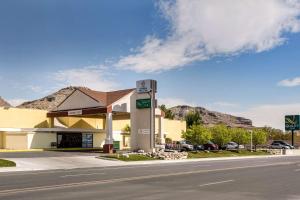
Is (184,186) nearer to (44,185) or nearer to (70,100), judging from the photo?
(44,185)

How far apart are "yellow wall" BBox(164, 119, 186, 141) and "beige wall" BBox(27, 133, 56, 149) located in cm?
2756

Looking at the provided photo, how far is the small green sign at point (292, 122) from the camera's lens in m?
80.6

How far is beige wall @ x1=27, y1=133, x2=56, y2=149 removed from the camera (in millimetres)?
53591

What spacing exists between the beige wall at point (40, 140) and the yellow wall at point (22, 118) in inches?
108

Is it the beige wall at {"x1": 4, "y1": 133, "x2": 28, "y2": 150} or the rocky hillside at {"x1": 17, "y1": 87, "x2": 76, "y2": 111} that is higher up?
the rocky hillside at {"x1": 17, "y1": 87, "x2": 76, "y2": 111}

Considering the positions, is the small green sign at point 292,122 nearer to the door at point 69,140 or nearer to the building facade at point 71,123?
the building facade at point 71,123

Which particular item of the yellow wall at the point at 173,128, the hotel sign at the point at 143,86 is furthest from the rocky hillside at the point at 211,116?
the hotel sign at the point at 143,86

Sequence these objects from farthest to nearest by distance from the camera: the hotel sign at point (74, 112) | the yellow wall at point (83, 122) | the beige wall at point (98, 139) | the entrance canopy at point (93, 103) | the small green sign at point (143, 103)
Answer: the yellow wall at point (83, 122) → the beige wall at point (98, 139) → the hotel sign at point (74, 112) → the entrance canopy at point (93, 103) → the small green sign at point (143, 103)

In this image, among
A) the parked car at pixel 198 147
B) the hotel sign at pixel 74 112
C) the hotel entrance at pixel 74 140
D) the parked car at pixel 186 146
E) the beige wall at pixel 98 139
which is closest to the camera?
the hotel sign at pixel 74 112

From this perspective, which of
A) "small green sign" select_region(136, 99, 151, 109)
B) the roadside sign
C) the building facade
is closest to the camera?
the roadside sign

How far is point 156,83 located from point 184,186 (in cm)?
3218

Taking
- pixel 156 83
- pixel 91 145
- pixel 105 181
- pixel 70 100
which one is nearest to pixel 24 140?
pixel 70 100

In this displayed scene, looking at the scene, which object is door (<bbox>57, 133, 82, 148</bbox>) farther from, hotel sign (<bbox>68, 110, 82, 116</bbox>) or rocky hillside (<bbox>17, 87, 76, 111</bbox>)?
rocky hillside (<bbox>17, 87, 76, 111</bbox>)

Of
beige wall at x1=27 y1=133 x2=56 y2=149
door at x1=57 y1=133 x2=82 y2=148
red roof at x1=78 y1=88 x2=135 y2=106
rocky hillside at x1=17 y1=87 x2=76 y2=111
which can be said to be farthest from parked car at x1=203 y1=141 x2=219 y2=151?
rocky hillside at x1=17 y1=87 x2=76 y2=111
